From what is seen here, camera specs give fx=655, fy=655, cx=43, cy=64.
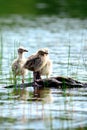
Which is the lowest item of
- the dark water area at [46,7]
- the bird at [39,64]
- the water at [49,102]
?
the water at [49,102]

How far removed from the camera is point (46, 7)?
34781 millimetres

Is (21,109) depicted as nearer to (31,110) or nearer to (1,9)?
(31,110)

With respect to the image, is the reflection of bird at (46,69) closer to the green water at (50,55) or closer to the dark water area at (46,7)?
the green water at (50,55)

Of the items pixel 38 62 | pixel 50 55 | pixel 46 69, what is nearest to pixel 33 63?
pixel 38 62

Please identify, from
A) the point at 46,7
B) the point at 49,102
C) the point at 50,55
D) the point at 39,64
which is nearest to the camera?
the point at 49,102

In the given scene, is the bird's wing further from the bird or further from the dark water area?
the dark water area

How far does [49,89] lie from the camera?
43.3ft

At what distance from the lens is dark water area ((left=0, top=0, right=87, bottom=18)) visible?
3244 centimetres

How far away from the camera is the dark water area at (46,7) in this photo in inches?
1277

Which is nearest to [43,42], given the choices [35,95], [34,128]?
[35,95]

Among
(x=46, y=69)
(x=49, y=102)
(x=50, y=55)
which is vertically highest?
(x=50, y=55)

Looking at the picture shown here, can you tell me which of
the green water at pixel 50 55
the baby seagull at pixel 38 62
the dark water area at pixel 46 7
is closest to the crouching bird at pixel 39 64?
the baby seagull at pixel 38 62

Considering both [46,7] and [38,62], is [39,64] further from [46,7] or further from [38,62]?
[46,7]

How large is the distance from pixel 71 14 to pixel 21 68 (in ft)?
59.7
